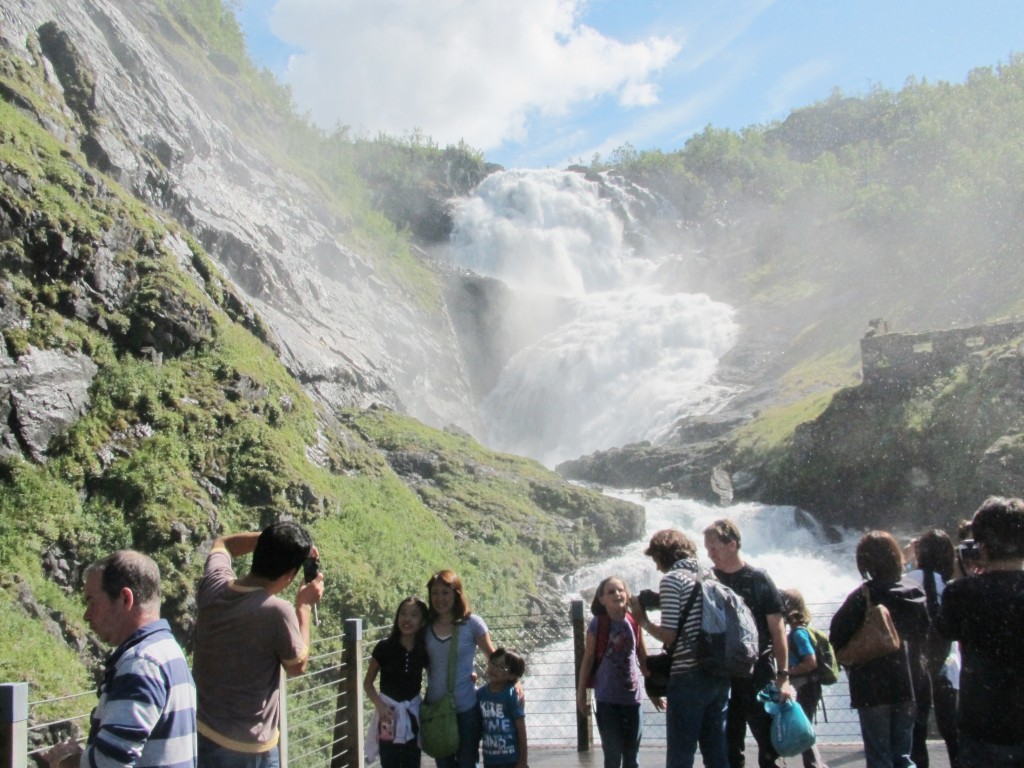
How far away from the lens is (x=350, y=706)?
6.81 meters

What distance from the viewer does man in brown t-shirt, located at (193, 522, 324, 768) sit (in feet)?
12.3

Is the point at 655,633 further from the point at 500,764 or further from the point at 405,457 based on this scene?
the point at 405,457

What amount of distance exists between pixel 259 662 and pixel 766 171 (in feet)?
290

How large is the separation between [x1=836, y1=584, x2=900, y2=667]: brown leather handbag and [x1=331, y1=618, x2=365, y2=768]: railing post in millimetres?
3835

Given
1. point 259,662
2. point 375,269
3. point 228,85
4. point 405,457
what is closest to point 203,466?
point 405,457

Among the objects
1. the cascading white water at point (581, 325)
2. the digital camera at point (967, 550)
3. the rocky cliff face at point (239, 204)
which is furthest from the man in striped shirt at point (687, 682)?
the cascading white water at point (581, 325)

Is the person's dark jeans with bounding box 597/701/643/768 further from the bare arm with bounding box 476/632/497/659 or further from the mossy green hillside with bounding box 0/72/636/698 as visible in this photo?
the mossy green hillside with bounding box 0/72/636/698

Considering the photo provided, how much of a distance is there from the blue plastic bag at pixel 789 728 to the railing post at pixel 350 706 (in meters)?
3.38

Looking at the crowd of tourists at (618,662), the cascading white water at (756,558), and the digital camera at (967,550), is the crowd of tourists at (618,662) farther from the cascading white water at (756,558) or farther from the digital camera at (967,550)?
the cascading white water at (756,558)

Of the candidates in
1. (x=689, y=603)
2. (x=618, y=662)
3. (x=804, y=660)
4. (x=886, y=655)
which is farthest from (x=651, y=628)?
(x=804, y=660)

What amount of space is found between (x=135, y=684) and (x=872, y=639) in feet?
12.7

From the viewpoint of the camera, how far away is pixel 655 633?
4727 mm

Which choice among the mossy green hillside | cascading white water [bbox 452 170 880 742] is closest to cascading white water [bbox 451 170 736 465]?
cascading white water [bbox 452 170 880 742]

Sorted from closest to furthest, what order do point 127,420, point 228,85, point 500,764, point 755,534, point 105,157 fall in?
point 500,764 < point 127,420 < point 105,157 < point 755,534 < point 228,85
